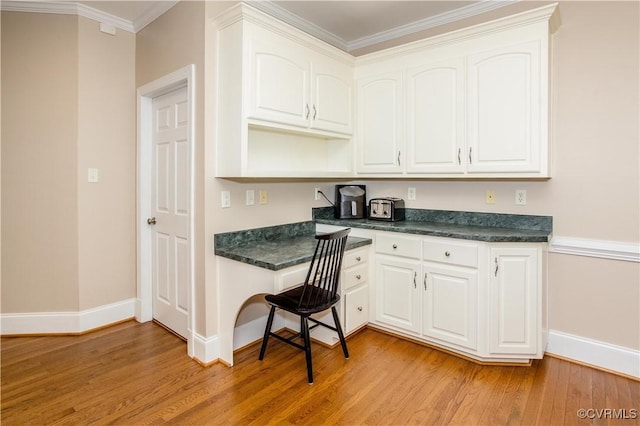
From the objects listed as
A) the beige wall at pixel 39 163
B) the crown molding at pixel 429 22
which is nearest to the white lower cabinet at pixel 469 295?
the crown molding at pixel 429 22

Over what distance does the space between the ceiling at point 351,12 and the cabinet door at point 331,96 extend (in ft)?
1.41

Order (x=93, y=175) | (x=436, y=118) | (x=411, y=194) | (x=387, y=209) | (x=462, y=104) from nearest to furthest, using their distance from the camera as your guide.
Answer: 1. (x=462, y=104)
2. (x=436, y=118)
3. (x=93, y=175)
4. (x=387, y=209)
5. (x=411, y=194)

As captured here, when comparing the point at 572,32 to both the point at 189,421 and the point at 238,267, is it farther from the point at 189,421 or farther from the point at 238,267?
the point at 189,421

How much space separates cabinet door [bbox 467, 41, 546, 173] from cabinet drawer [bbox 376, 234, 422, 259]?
0.68m

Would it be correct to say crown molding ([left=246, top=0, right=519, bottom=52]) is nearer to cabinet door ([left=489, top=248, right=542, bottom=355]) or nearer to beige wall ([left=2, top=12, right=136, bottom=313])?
beige wall ([left=2, top=12, right=136, bottom=313])

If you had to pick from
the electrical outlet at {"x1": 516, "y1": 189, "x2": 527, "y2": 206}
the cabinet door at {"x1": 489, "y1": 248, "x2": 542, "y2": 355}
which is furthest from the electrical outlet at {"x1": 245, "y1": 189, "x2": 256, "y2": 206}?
the electrical outlet at {"x1": 516, "y1": 189, "x2": 527, "y2": 206}

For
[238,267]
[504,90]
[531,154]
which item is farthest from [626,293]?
[238,267]

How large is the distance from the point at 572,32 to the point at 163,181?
323 centimetres

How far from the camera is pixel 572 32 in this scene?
8.25ft

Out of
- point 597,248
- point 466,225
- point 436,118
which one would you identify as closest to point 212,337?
point 466,225

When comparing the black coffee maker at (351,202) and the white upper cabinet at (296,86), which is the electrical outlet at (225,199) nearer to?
the white upper cabinet at (296,86)

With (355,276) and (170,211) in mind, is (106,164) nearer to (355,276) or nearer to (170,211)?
(170,211)

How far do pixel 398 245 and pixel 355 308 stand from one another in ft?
1.95

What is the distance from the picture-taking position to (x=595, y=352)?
97.8 inches
